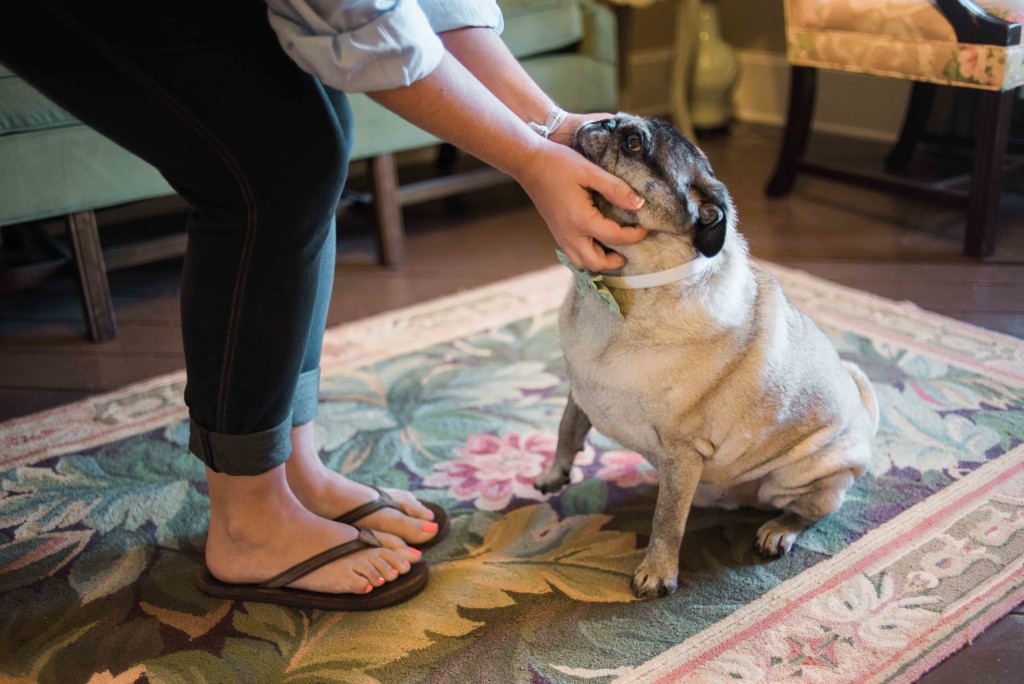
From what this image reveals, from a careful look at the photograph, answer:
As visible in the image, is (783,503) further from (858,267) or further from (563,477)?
(858,267)

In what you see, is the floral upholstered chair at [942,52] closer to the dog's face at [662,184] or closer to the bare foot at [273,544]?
the dog's face at [662,184]

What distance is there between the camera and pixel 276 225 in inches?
44.8

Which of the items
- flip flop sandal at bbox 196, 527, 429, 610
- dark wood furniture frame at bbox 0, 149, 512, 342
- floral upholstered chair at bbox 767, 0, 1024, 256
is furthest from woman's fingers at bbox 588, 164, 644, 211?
floral upholstered chair at bbox 767, 0, 1024, 256

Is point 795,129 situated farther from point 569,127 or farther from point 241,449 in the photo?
point 241,449

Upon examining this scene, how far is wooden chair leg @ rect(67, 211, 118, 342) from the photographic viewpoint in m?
2.27

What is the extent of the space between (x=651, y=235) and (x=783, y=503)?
550 millimetres

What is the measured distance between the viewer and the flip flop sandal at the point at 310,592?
4.49 feet

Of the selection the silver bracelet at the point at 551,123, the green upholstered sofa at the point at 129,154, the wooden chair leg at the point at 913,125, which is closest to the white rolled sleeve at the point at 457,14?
the silver bracelet at the point at 551,123

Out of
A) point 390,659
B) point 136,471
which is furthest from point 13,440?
point 390,659

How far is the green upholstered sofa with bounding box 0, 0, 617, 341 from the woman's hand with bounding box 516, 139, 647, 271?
1428mm

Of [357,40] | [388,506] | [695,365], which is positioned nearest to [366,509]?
[388,506]

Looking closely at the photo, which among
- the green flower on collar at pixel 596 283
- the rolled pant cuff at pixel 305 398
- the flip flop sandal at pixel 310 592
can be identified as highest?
the green flower on collar at pixel 596 283

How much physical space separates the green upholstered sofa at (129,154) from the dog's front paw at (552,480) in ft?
4.29

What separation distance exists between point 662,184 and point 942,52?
1.71m
